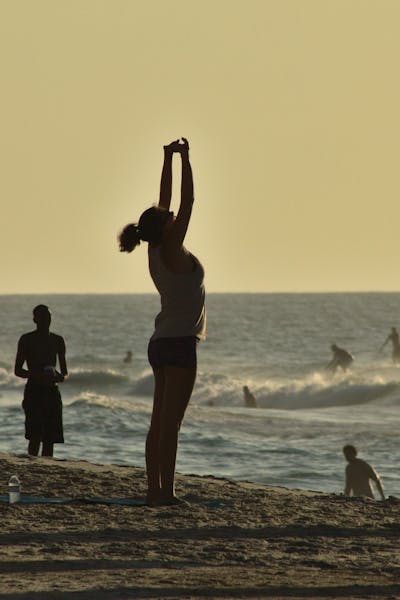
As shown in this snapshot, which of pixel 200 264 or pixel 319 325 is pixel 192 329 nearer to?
pixel 200 264

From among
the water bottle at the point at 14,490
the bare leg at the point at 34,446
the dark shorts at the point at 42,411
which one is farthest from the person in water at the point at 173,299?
the bare leg at the point at 34,446

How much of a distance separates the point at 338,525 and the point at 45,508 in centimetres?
167

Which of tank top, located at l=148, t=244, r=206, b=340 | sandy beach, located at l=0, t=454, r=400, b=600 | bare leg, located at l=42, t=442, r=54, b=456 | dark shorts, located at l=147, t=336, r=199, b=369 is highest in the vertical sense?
tank top, located at l=148, t=244, r=206, b=340

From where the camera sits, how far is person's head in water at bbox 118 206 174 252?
770 cm

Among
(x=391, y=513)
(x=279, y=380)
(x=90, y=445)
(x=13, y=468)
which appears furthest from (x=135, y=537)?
(x=279, y=380)

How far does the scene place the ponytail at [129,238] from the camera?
25.4ft

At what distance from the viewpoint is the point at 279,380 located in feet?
166

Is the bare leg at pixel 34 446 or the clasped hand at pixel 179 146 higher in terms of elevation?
the clasped hand at pixel 179 146

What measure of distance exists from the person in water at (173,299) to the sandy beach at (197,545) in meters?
0.63

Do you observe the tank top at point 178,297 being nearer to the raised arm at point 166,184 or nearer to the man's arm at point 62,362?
the raised arm at point 166,184

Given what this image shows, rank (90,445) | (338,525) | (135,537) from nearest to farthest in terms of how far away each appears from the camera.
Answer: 1. (135,537)
2. (338,525)
3. (90,445)

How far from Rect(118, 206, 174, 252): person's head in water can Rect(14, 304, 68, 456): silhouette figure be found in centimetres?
331

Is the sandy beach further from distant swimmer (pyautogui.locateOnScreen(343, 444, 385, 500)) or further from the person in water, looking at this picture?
distant swimmer (pyautogui.locateOnScreen(343, 444, 385, 500))

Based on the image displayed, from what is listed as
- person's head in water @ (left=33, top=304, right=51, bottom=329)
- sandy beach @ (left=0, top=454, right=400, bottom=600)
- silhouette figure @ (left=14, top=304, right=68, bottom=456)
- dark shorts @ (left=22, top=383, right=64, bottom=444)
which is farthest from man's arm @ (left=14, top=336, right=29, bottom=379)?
sandy beach @ (left=0, top=454, right=400, bottom=600)
